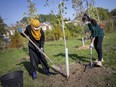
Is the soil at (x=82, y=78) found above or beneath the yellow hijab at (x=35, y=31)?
beneath

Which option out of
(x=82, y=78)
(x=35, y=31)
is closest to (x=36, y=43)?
(x=35, y=31)

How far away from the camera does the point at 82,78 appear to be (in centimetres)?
541

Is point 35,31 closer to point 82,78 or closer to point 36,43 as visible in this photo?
point 36,43

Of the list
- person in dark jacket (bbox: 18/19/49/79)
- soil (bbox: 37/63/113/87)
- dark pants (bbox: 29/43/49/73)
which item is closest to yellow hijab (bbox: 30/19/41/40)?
person in dark jacket (bbox: 18/19/49/79)

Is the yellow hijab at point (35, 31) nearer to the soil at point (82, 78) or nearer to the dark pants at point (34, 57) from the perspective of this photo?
the dark pants at point (34, 57)

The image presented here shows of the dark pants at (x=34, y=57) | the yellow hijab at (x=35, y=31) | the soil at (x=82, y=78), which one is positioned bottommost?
the soil at (x=82, y=78)

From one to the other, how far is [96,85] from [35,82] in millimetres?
2145

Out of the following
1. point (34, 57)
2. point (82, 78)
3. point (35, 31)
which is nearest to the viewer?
point (82, 78)

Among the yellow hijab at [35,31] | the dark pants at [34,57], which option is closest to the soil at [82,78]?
the dark pants at [34,57]

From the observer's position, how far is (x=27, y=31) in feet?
20.2

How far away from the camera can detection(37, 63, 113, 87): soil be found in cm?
495

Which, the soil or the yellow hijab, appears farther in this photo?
the yellow hijab

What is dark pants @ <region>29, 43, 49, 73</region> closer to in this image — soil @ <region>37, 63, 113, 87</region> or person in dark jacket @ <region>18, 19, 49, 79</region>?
person in dark jacket @ <region>18, 19, 49, 79</region>

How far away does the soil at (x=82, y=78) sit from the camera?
495 cm
